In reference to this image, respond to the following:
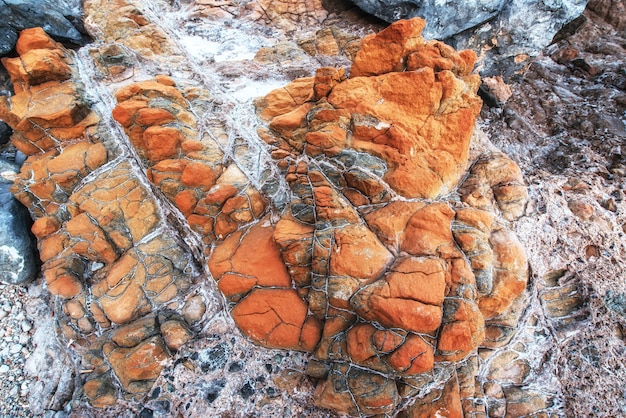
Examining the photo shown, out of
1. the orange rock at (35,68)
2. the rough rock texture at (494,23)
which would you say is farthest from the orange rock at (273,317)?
the rough rock texture at (494,23)

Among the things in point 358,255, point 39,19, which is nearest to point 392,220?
point 358,255

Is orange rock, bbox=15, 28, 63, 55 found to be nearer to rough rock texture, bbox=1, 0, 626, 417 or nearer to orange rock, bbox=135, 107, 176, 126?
rough rock texture, bbox=1, 0, 626, 417

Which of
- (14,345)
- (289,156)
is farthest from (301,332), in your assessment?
(14,345)

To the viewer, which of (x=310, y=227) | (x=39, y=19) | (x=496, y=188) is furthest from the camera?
(x=39, y=19)

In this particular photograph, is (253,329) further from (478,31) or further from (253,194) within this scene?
(478,31)

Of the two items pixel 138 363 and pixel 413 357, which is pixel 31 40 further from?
pixel 413 357

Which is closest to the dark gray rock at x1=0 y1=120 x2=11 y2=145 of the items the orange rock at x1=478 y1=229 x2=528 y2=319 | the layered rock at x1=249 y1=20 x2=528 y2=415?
the layered rock at x1=249 y1=20 x2=528 y2=415
